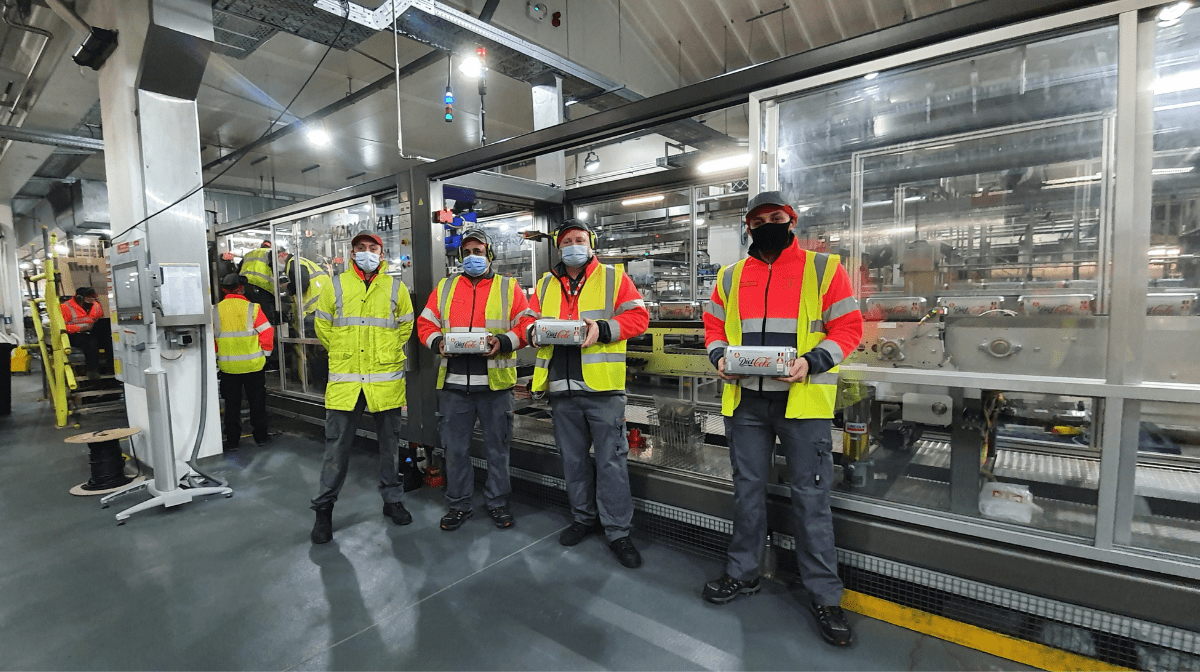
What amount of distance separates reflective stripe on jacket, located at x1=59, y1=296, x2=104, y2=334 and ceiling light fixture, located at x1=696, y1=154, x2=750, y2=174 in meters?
8.89

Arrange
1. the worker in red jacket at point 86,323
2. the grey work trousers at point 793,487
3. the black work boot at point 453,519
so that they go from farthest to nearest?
the worker in red jacket at point 86,323 → the black work boot at point 453,519 → the grey work trousers at point 793,487

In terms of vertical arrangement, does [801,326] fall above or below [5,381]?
above

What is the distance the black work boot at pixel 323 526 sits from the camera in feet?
11.0

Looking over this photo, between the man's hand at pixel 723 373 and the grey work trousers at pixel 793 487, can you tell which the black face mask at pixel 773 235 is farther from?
the grey work trousers at pixel 793 487

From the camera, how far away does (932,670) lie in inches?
82.6

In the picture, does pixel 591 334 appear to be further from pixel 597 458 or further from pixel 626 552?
pixel 626 552

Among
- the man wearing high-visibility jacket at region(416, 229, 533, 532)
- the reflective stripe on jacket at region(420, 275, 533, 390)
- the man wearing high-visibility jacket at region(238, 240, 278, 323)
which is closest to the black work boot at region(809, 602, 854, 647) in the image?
the man wearing high-visibility jacket at region(416, 229, 533, 532)

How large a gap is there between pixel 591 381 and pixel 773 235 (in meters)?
1.32

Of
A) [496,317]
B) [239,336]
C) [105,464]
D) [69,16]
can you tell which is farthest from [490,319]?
[69,16]

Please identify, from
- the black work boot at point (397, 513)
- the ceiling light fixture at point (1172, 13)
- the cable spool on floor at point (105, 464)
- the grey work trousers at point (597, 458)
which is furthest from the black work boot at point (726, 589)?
the cable spool on floor at point (105, 464)

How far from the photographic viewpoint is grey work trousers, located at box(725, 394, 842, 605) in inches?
93.1

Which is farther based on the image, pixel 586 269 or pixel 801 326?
pixel 586 269

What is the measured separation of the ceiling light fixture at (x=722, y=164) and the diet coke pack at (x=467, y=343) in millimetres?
2732

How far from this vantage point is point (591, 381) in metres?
3.10
